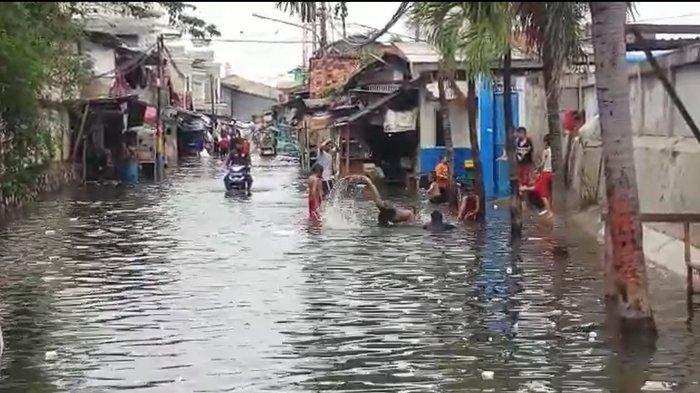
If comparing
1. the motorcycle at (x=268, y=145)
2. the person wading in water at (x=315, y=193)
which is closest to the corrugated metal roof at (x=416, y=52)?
Answer: the person wading in water at (x=315, y=193)

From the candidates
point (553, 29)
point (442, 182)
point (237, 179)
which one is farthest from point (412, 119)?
point (553, 29)

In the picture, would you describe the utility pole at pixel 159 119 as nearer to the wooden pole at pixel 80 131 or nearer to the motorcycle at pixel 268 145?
the wooden pole at pixel 80 131

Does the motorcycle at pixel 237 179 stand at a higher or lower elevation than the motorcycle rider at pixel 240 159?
lower

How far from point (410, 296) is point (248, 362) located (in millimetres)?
3928

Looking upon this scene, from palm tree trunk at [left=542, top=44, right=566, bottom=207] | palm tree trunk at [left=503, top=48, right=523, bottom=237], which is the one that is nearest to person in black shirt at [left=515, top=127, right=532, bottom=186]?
palm tree trunk at [left=542, top=44, right=566, bottom=207]

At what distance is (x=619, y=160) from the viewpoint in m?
10.5

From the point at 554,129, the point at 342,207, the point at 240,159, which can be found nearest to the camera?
the point at 554,129

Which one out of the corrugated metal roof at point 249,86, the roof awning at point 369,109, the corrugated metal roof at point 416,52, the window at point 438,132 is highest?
the corrugated metal roof at point 249,86

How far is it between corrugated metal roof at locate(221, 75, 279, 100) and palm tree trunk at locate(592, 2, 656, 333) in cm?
10065

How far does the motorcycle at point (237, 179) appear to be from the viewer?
3603cm

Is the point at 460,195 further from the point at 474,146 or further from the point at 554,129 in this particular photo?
the point at 554,129

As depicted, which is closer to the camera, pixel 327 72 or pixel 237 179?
pixel 237 179

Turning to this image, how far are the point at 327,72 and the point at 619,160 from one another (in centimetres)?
4160

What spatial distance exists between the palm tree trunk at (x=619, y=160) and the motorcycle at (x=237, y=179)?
2585 cm
